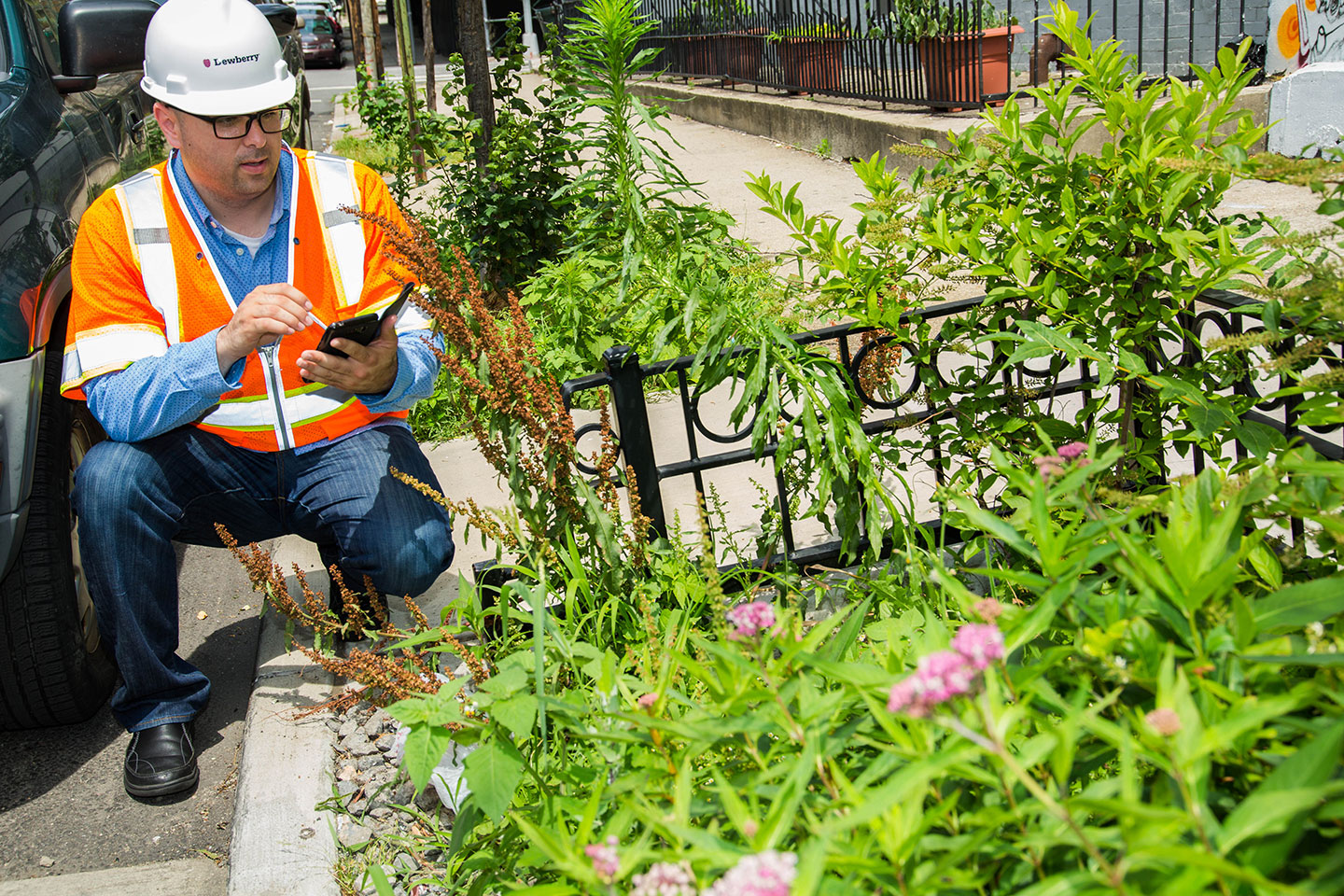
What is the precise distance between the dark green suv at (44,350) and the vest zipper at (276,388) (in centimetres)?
52

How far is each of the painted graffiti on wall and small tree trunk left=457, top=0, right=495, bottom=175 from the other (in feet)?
17.5

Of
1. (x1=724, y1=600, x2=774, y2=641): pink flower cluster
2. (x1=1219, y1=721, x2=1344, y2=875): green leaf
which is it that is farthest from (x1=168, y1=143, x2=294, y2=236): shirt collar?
(x1=1219, y1=721, x2=1344, y2=875): green leaf

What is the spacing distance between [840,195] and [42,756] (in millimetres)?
6179

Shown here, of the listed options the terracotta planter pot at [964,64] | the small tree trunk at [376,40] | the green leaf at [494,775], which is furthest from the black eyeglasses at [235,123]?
the small tree trunk at [376,40]

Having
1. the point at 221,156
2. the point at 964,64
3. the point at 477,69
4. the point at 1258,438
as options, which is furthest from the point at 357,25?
the point at 1258,438

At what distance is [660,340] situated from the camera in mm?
2250

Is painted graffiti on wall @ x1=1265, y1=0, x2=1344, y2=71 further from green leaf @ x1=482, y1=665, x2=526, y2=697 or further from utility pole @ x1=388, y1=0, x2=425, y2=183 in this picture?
green leaf @ x1=482, y1=665, x2=526, y2=697

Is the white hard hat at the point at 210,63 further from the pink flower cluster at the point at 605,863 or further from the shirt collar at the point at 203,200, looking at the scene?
the pink flower cluster at the point at 605,863

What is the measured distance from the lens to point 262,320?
2.48 m

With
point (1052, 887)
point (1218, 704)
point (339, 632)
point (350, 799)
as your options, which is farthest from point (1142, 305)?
point (339, 632)

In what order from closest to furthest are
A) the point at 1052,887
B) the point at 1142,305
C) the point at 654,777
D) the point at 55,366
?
the point at 1052,887
the point at 654,777
the point at 1142,305
the point at 55,366

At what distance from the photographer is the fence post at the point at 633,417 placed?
8.11ft

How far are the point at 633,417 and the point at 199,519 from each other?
48.3 inches

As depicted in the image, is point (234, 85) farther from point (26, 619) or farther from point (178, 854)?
point (178, 854)
